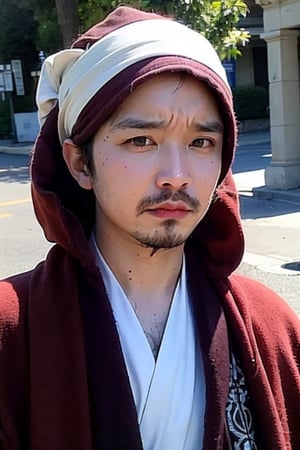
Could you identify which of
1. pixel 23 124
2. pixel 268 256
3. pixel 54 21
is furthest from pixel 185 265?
pixel 23 124

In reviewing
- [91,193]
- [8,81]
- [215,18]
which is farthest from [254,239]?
[8,81]

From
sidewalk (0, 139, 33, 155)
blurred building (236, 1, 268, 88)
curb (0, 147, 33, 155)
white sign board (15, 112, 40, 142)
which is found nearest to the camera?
curb (0, 147, 33, 155)

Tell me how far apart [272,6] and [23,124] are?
62.3ft

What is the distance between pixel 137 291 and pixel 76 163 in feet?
0.92

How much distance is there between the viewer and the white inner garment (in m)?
1.50

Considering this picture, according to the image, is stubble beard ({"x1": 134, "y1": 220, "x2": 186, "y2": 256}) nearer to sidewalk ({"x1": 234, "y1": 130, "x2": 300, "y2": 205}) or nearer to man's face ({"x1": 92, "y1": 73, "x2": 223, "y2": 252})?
man's face ({"x1": 92, "y1": 73, "x2": 223, "y2": 252})

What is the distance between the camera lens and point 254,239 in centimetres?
1054

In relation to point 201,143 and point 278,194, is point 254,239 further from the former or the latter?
point 201,143

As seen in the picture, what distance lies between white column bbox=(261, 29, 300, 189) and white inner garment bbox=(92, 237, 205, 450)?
12923mm

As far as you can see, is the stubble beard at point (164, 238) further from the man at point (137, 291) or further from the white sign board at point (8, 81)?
the white sign board at point (8, 81)

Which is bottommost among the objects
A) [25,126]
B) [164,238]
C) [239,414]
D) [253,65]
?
[25,126]

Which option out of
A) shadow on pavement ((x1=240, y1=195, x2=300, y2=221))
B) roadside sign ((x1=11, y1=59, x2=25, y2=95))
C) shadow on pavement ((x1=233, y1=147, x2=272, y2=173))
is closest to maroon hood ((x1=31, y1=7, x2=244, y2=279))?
shadow on pavement ((x1=240, y1=195, x2=300, y2=221))

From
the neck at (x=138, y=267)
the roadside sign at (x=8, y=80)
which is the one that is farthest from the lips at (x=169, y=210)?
the roadside sign at (x=8, y=80)

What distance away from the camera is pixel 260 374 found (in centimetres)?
159
